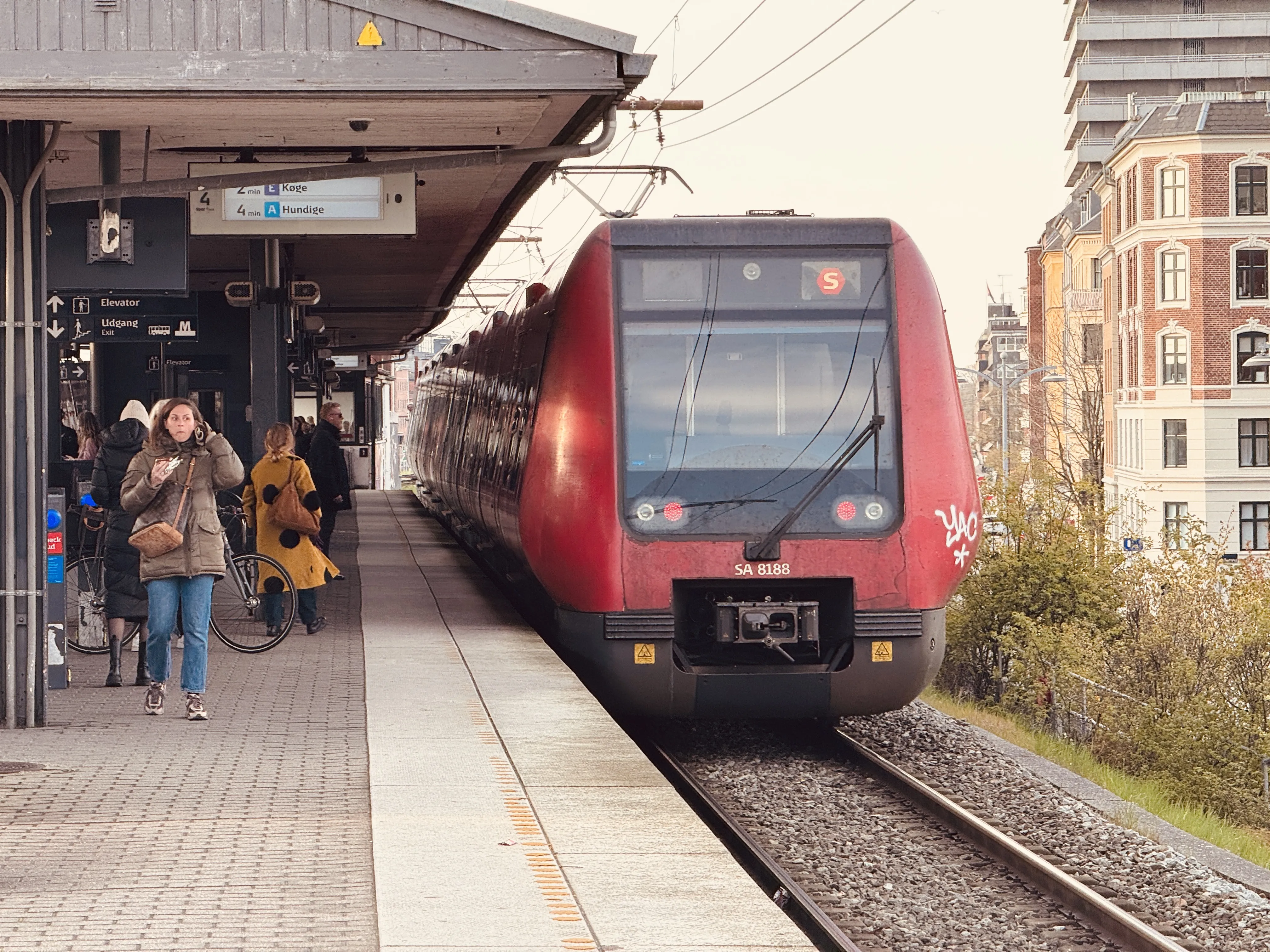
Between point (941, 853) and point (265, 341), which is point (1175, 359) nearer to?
point (265, 341)

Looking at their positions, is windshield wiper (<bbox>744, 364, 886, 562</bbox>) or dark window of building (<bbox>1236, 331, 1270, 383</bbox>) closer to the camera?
windshield wiper (<bbox>744, 364, 886, 562</bbox>)

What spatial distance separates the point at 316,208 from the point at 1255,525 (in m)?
48.6

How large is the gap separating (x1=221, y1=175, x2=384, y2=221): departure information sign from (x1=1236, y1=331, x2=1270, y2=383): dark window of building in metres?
47.9

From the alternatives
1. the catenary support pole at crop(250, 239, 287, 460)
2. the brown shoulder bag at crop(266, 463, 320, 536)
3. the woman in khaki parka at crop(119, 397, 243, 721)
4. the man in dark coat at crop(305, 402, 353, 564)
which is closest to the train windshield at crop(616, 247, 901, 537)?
the woman in khaki parka at crop(119, 397, 243, 721)

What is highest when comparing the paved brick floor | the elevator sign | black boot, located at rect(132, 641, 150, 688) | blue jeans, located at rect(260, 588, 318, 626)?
the elevator sign

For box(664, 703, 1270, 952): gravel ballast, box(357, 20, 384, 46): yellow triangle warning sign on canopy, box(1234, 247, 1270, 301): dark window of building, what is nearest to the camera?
box(664, 703, 1270, 952): gravel ballast

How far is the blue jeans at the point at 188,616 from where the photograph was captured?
9625 mm

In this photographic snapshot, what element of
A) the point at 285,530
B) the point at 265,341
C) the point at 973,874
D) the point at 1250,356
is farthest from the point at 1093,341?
the point at 973,874

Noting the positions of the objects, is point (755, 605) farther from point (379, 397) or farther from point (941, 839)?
point (379, 397)

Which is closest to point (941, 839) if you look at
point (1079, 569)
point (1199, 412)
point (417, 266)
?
point (417, 266)

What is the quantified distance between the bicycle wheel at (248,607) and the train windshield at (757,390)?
3571mm

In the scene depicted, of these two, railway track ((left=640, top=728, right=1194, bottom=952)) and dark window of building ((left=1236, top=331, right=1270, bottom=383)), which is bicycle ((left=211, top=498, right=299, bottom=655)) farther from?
dark window of building ((left=1236, top=331, right=1270, bottom=383))

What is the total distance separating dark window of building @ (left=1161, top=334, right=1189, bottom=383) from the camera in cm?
5791

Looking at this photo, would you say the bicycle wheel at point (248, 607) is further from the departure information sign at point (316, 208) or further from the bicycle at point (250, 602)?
the departure information sign at point (316, 208)
